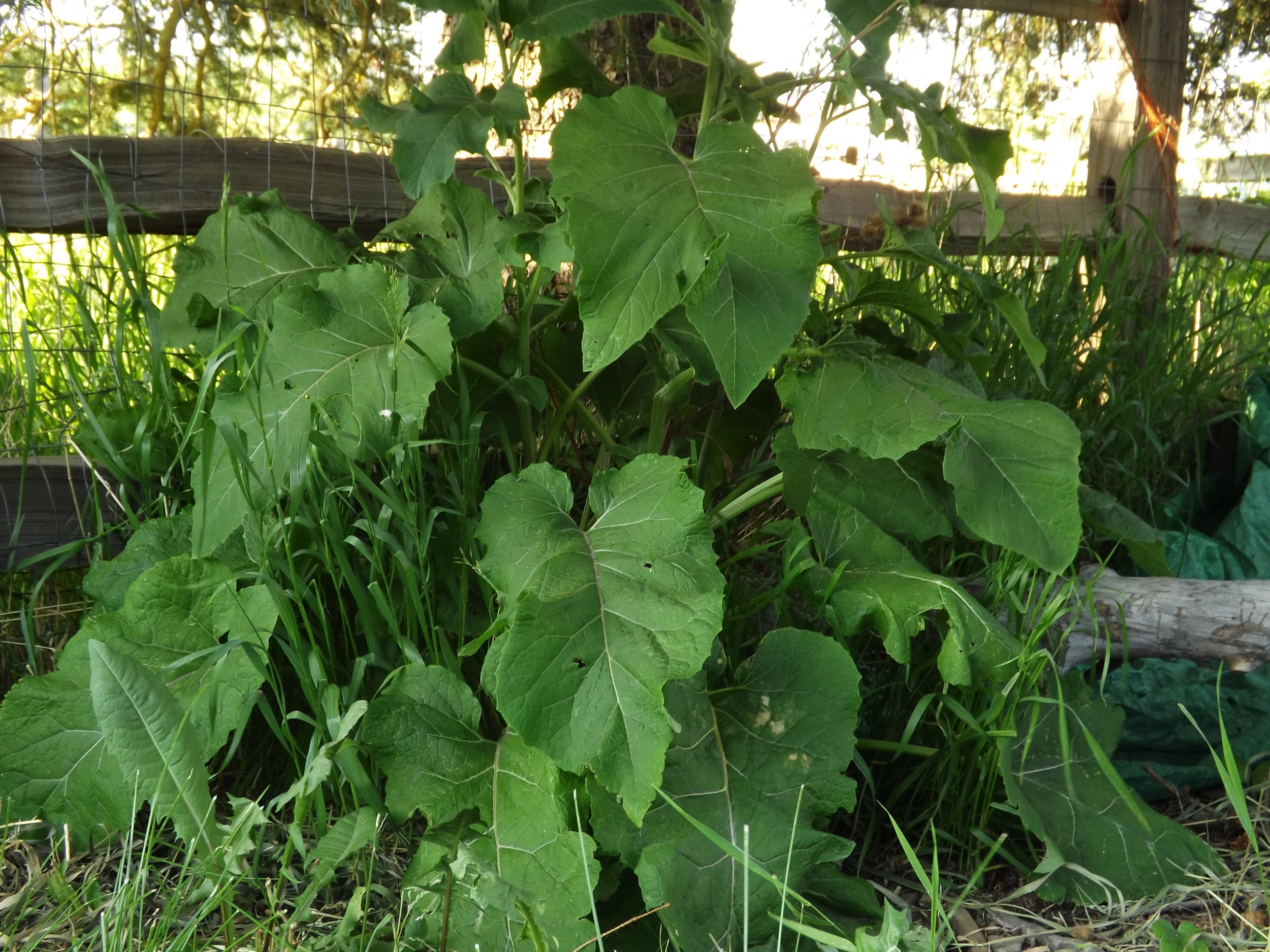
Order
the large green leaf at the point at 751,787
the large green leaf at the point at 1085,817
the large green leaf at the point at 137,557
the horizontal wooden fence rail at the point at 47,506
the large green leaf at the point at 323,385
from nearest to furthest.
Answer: the large green leaf at the point at 751,787
the large green leaf at the point at 323,385
the large green leaf at the point at 1085,817
the large green leaf at the point at 137,557
the horizontal wooden fence rail at the point at 47,506

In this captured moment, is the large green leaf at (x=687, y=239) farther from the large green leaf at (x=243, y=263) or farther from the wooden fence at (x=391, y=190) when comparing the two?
the wooden fence at (x=391, y=190)

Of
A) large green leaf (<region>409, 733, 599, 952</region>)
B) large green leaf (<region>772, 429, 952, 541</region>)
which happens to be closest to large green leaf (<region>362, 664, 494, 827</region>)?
large green leaf (<region>409, 733, 599, 952</region>)

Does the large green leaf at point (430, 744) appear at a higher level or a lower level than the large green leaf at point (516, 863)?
higher

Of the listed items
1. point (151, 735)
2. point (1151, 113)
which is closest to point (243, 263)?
point (151, 735)

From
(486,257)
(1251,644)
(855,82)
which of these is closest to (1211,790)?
(1251,644)

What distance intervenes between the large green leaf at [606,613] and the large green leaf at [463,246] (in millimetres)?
295

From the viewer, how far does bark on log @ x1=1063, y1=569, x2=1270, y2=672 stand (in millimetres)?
1900

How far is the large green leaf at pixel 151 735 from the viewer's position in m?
1.24

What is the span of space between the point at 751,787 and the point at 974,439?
64 cm

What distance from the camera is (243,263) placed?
172 cm

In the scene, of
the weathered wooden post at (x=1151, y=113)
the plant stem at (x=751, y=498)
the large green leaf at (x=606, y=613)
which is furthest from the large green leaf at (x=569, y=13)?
the weathered wooden post at (x=1151, y=113)

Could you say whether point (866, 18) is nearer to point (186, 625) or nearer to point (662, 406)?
point (662, 406)

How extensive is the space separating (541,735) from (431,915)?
279mm

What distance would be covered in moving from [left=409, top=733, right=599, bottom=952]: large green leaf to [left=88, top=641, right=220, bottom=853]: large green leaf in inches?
12.0
